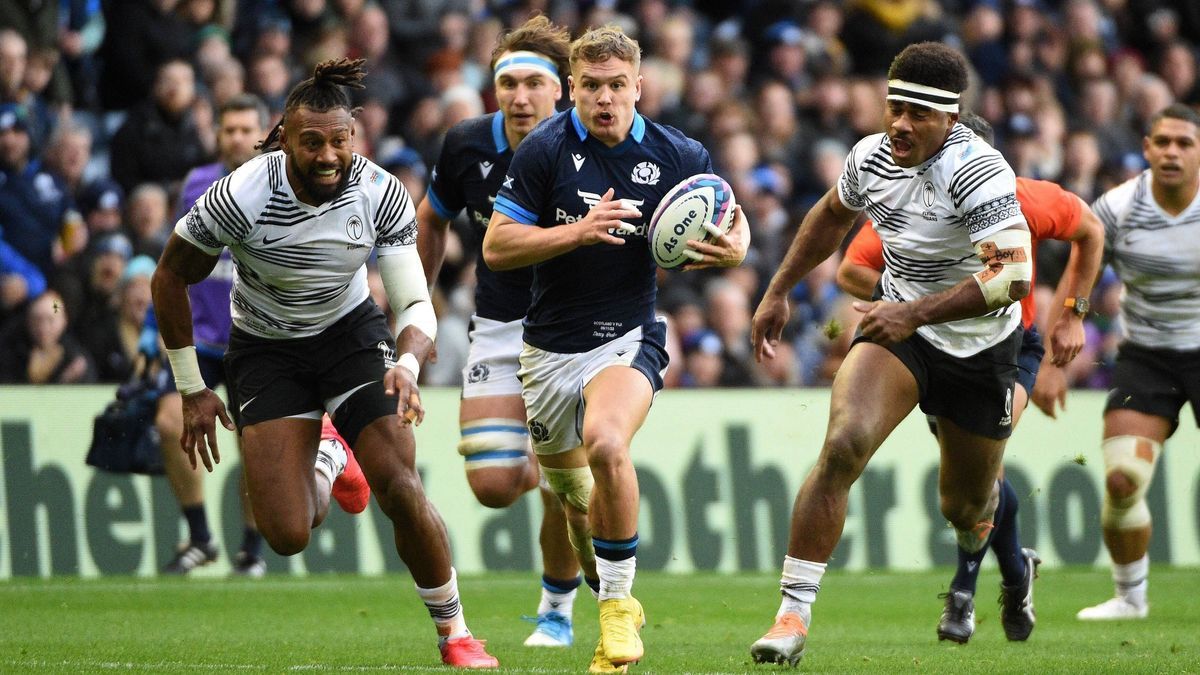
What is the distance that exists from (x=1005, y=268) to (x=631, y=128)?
1728 millimetres

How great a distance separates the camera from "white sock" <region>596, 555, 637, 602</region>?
7.09 metres

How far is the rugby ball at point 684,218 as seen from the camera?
7371 mm

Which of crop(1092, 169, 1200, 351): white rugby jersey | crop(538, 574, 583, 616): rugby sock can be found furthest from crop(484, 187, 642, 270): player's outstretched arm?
crop(1092, 169, 1200, 351): white rugby jersey

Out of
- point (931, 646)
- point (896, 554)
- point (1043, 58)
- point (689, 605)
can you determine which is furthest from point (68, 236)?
point (1043, 58)

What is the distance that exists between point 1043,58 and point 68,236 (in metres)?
10.8

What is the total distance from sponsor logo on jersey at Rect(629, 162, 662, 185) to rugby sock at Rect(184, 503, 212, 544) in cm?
534

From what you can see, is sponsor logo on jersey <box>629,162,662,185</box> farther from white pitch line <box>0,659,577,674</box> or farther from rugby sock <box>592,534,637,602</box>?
white pitch line <box>0,659,577,674</box>

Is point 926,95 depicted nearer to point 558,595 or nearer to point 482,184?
point 482,184

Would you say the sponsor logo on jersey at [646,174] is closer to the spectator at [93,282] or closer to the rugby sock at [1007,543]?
the rugby sock at [1007,543]

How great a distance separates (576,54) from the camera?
7637mm

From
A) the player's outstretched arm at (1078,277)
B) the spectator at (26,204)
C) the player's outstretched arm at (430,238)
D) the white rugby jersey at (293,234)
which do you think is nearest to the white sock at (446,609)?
the white rugby jersey at (293,234)

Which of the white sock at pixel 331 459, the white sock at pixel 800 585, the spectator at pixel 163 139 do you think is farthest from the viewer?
the spectator at pixel 163 139

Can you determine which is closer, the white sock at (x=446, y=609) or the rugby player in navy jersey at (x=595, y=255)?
the rugby player in navy jersey at (x=595, y=255)

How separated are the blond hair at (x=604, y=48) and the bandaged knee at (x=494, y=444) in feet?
7.63
